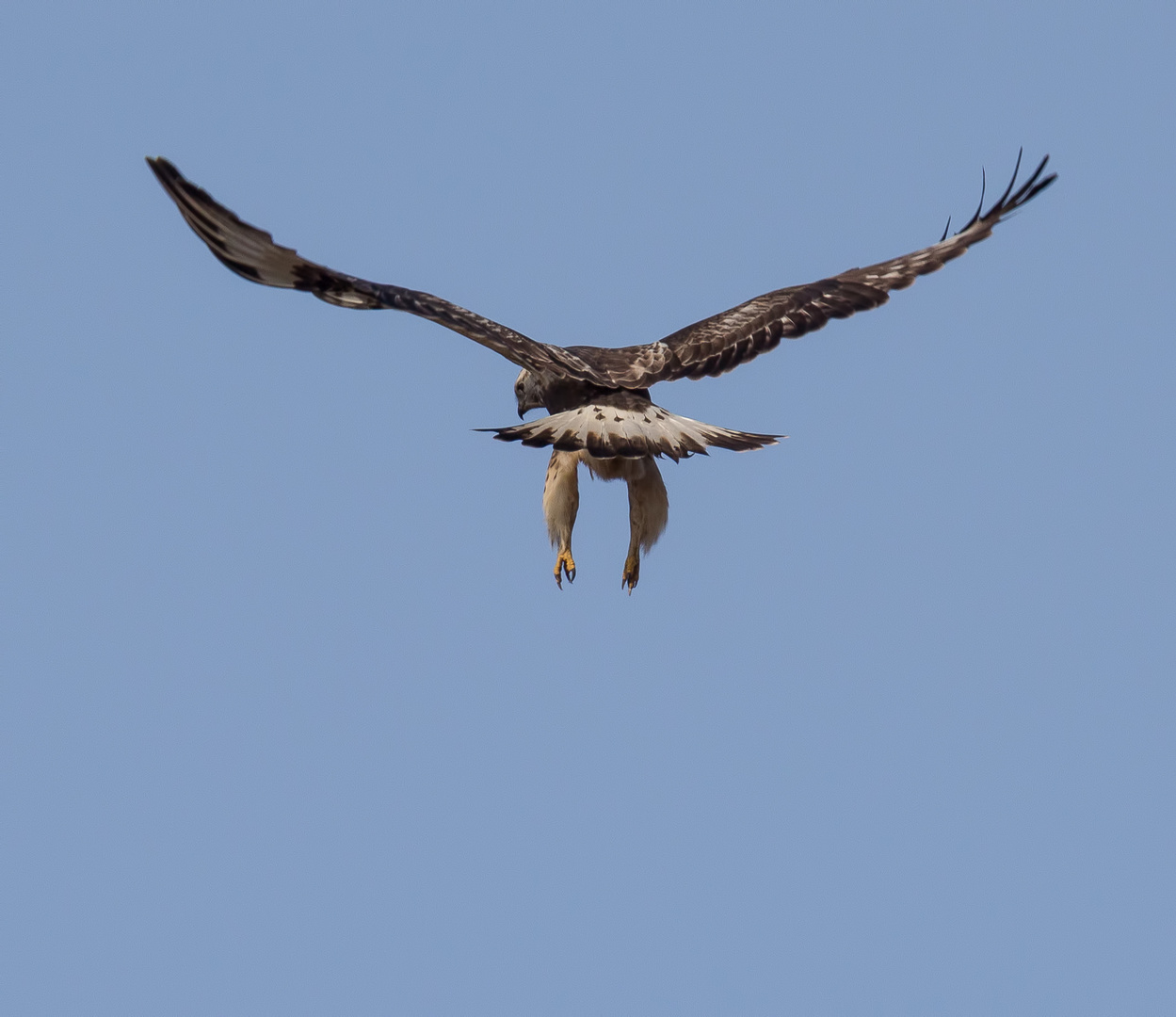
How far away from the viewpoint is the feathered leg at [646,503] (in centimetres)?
1405

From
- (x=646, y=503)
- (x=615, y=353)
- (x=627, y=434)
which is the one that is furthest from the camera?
(x=615, y=353)

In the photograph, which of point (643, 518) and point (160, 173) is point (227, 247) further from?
point (643, 518)

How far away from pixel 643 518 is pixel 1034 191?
4.89 m

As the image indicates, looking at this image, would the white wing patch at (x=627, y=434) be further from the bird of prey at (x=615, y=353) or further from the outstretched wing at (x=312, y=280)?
the outstretched wing at (x=312, y=280)

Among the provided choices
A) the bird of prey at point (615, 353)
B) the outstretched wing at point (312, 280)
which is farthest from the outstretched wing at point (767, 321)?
the outstretched wing at point (312, 280)

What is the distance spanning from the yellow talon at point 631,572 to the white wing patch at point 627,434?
123 cm

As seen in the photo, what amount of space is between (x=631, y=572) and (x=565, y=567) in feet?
1.75

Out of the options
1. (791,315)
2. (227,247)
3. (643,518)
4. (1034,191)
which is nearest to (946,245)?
(1034,191)

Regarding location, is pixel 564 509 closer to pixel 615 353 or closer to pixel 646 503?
pixel 646 503

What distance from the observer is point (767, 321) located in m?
14.9

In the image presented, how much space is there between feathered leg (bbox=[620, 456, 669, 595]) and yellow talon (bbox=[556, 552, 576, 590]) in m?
0.51

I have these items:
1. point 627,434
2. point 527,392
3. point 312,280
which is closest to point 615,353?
point 527,392

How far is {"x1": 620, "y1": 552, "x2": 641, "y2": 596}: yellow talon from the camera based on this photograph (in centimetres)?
1427

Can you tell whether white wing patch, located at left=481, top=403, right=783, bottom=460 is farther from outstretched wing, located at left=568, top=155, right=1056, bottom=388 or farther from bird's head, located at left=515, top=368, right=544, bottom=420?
bird's head, located at left=515, top=368, right=544, bottom=420
